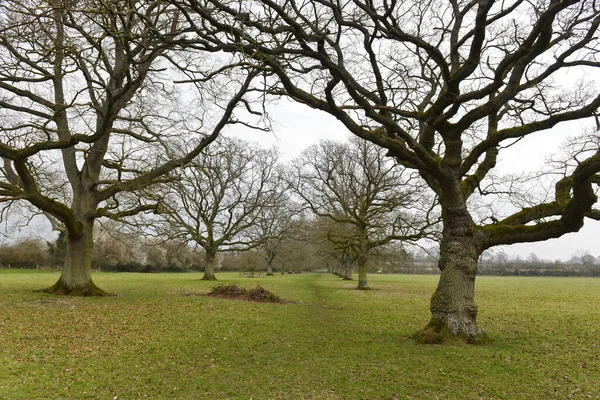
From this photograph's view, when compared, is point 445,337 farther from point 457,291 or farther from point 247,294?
point 247,294

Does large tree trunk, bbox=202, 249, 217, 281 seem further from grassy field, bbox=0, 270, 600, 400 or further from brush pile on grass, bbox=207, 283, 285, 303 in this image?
grassy field, bbox=0, 270, 600, 400

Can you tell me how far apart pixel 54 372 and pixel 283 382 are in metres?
3.68

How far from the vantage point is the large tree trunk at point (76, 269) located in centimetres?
1551

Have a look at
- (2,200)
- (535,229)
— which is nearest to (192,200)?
(2,200)

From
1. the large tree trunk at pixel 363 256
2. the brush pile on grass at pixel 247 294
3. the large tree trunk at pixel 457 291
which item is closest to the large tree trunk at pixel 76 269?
the brush pile on grass at pixel 247 294

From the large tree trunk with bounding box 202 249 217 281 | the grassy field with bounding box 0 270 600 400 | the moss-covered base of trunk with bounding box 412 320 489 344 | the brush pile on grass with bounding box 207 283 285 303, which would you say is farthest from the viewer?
the large tree trunk with bounding box 202 249 217 281

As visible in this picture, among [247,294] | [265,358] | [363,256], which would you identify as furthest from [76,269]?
[363,256]

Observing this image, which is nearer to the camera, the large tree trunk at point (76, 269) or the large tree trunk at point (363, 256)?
the large tree trunk at point (76, 269)

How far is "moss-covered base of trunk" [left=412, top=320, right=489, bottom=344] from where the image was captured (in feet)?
29.8

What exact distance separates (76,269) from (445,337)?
1387cm

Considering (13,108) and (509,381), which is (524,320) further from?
(13,108)

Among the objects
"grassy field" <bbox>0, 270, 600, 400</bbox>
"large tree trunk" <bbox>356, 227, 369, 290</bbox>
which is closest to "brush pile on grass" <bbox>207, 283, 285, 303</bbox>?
"grassy field" <bbox>0, 270, 600, 400</bbox>

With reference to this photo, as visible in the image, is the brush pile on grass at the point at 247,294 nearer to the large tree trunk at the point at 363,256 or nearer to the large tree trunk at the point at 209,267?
the large tree trunk at the point at 363,256

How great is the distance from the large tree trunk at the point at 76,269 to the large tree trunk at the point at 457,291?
1296 centimetres
